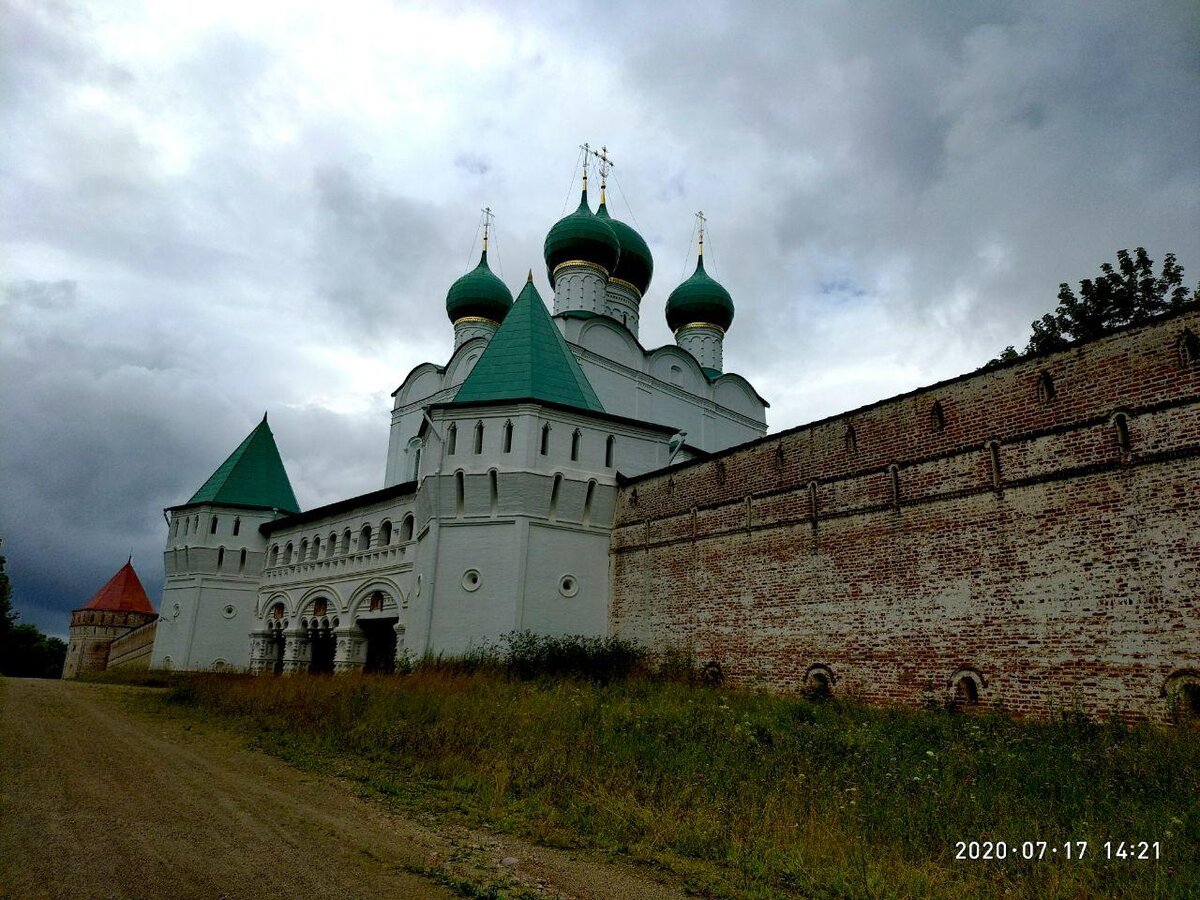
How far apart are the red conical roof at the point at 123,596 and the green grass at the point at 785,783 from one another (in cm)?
3730

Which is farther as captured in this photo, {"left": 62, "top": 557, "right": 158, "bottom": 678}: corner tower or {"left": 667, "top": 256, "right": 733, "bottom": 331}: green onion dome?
{"left": 62, "top": 557, "right": 158, "bottom": 678}: corner tower

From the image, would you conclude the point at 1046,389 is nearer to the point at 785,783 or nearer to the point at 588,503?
the point at 785,783

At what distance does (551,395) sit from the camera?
1644 centimetres

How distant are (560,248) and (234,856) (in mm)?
21881

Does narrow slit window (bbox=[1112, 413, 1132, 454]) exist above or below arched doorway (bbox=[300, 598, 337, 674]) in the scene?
above

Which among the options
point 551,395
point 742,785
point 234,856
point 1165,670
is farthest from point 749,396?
point 234,856

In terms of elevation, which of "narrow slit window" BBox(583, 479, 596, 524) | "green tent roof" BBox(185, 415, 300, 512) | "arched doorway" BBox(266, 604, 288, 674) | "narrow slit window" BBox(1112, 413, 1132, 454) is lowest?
"arched doorway" BBox(266, 604, 288, 674)

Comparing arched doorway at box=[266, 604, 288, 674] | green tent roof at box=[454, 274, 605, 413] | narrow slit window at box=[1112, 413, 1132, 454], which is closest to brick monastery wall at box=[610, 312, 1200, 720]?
narrow slit window at box=[1112, 413, 1132, 454]

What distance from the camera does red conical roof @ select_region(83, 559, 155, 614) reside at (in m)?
40.8

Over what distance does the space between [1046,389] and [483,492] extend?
10.1 metres

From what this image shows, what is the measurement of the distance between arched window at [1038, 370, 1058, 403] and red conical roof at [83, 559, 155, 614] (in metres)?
44.7

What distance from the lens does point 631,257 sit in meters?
26.7

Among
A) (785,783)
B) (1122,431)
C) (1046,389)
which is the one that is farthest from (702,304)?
(785,783)

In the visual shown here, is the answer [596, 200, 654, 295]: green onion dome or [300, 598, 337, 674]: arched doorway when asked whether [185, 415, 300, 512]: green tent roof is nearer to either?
[300, 598, 337, 674]: arched doorway
